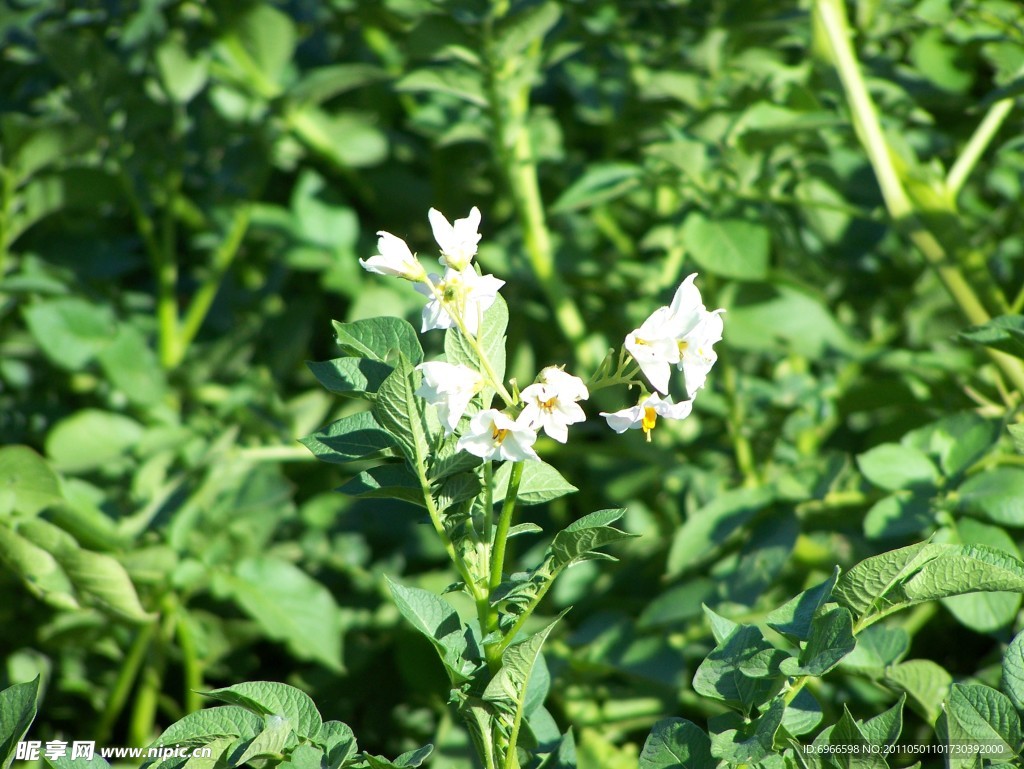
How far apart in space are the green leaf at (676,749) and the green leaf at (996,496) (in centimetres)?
38

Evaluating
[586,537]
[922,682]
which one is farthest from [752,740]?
[922,682]

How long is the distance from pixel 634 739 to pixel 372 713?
38 cm


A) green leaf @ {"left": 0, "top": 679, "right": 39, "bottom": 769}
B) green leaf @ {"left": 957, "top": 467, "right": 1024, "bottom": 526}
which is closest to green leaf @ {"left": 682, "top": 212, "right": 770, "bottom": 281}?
green leaf @ {"left": 957, "top": 467, "right": 1024, "bottom": 526}

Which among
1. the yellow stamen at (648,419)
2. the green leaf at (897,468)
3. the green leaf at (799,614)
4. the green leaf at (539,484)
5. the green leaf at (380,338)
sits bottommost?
the green leaf at (897,468)

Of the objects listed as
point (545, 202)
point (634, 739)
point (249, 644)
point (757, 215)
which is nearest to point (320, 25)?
point (545, 202)

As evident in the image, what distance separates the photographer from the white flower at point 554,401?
521mm

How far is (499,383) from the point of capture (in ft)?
1.82

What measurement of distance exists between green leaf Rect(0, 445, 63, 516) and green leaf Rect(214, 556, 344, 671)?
28 centimetres

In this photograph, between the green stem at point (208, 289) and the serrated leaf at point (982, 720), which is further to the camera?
the green stem at point (208, 289)

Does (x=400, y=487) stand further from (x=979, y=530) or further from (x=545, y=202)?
(x=545, y=202)

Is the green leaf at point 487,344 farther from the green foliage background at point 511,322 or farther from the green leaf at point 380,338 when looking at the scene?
the green foliage background at point 511,322

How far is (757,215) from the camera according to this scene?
1197 mm

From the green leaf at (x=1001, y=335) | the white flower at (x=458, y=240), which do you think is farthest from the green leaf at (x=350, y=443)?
the green leaf at (x=1001, y=335)

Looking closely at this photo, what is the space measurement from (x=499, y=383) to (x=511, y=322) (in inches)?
38.9
